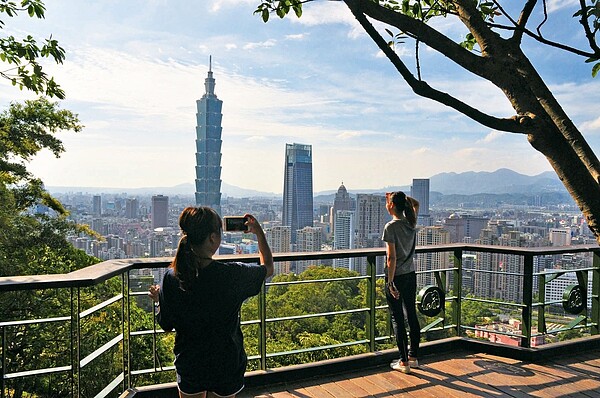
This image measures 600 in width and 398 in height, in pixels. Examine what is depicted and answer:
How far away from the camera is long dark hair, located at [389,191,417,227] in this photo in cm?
390

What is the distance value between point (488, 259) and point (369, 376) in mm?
1775

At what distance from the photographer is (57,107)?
43.4 ft

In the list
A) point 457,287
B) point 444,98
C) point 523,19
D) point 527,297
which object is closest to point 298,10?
point 523,19

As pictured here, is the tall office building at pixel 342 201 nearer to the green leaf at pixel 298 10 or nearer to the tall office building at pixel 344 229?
the tall office building at pixel 344 229

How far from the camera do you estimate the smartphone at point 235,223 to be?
230 centimetres

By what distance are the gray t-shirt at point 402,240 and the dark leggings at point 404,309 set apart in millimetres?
73

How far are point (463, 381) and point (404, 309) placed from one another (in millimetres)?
700

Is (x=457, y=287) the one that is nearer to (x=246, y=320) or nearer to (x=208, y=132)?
(x=246, y=320)

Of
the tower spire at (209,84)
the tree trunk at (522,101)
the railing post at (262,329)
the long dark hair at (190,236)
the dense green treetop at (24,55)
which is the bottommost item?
the railing post at (262,329)

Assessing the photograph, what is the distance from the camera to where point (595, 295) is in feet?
16.0

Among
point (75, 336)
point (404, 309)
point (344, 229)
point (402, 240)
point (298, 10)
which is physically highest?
point (298, 10)

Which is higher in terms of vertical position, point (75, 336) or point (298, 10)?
point (298, 10)

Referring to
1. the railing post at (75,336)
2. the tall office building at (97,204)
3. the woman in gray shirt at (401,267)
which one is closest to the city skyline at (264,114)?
the tall office building at (97,204)

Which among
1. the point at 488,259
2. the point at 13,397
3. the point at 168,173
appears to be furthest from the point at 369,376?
the point at 168,173
